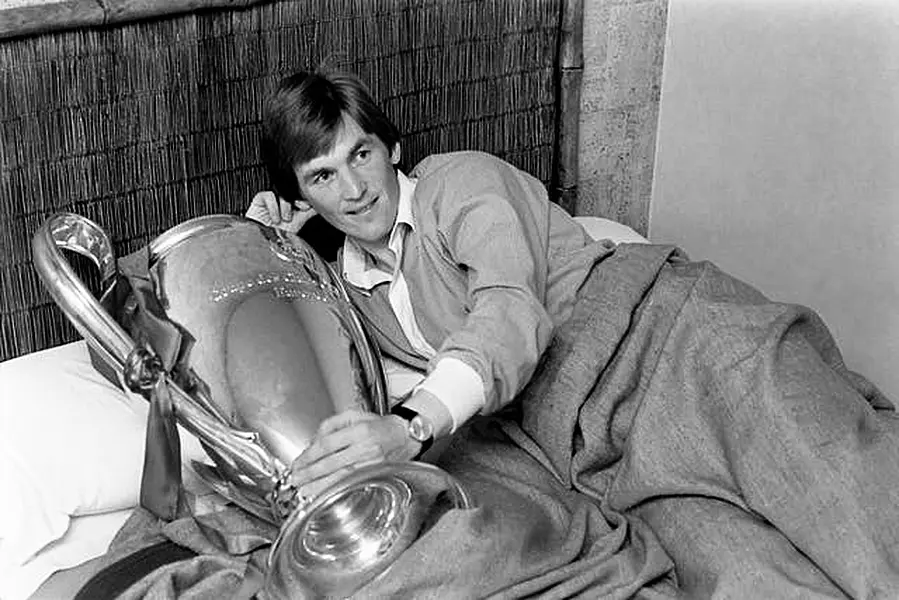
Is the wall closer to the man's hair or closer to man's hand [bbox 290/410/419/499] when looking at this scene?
the man's hair

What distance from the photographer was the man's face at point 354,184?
1521mm

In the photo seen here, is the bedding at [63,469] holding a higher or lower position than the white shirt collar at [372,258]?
lower

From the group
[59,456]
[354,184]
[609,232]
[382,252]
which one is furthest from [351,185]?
[609,232]

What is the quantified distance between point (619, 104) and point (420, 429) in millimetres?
1070

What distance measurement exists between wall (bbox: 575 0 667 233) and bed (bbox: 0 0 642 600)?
0.16m

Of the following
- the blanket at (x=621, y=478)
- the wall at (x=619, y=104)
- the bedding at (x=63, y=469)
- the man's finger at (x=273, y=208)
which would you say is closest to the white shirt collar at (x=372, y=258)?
the man's finger at (x=273, y=208)

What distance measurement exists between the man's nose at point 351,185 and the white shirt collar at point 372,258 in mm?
68

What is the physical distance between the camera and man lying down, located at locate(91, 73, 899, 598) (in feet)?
4.09

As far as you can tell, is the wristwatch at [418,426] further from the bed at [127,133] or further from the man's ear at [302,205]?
the man's ear at [302,205]

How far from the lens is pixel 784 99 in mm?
2035

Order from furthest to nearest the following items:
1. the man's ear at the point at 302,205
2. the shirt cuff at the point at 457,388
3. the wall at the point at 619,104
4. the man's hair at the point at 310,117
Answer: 1. the wall at the point at 619,104
2. the man's ear at the point at 302,205
3. the man's hair at the point at 310,117
4. the shirt cuff at the point at 457,388

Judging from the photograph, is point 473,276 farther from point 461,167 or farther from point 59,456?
point 59,456

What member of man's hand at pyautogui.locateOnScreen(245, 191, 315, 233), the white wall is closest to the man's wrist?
man's hand at pyautogui.locateOnScreen(245, 191, 315, 233)

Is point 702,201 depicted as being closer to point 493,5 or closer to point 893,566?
point 493,5
